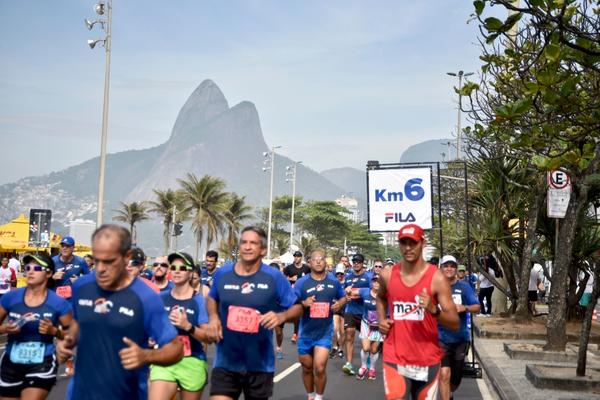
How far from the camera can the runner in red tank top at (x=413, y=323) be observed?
6.78 m

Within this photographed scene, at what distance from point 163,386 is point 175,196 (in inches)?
3305

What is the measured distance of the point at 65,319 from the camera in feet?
24.5

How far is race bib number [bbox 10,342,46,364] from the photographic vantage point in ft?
24.1

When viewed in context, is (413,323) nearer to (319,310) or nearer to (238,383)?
(238,383)

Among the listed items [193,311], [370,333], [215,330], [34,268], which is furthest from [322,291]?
[34,268]

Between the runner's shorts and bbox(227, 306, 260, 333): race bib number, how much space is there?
7.13m

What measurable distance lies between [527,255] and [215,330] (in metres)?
15.4

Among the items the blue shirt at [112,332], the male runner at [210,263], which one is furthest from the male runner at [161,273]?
the blue shirt at [112,332]

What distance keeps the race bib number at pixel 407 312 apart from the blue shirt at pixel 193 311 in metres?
1.76

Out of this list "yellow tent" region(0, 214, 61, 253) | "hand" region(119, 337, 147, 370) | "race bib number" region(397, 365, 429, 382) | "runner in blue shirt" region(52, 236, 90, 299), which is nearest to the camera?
"hand" region(119, 337, 147, 370)

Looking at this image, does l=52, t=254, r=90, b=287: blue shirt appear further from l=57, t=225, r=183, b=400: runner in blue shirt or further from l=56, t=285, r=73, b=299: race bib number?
l=57, t=225, r=183, b=400: runner in blue shirt

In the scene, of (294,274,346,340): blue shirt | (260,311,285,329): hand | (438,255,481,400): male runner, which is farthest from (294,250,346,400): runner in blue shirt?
(260,311,285,329): hand

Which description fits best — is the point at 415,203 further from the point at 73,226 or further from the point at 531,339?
the point at 73,226

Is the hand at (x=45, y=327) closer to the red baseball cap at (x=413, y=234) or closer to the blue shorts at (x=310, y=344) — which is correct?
the red baseball cap at (x=413, y=234)
